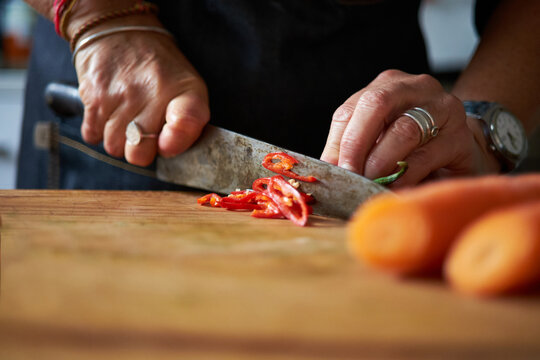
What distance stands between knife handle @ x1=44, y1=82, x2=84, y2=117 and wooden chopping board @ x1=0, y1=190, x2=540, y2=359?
870mm

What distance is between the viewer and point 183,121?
4.89 feet

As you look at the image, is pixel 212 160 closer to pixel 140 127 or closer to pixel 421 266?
pixel 140 127

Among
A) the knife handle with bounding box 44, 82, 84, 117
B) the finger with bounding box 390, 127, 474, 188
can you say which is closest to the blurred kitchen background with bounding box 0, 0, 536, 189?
the knife handle with bounding box 44, 82, 84, 117

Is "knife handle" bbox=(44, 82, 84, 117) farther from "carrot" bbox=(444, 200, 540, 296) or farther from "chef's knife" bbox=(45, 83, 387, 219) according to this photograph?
"carrot" bbox=(444, 200, 540, 296)

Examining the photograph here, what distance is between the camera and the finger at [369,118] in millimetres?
1226

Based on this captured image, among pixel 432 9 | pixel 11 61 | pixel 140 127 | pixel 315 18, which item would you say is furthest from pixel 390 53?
pixel 11 61

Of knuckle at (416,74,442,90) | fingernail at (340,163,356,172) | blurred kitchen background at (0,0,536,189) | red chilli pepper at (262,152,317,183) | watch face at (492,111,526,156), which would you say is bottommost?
blurred kitchen background at (0,0,536,189)

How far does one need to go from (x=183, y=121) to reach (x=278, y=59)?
0.43 m

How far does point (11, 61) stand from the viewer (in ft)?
13.0

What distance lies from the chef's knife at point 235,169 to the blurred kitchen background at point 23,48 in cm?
192

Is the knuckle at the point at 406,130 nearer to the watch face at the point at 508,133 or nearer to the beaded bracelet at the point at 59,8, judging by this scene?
the watch face at the point at 508,133

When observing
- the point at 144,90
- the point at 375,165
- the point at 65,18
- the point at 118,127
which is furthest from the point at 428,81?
the point at 65,18

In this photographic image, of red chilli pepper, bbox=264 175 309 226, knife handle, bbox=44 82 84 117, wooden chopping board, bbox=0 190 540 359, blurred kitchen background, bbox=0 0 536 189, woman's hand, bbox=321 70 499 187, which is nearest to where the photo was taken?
wooden chopping board, bbox=0 190 540 359

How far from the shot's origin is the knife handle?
1.72 metres
